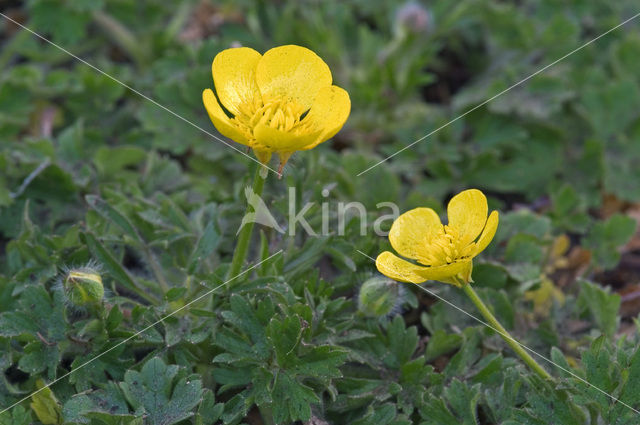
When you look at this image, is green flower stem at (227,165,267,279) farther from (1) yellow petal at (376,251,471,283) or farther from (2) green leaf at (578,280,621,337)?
(2) green leaf at (578,280,621,337)

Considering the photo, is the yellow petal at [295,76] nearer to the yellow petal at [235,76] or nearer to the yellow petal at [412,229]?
the yellow petal at [235,76]

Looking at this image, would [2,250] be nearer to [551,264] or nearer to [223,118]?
[223,118]

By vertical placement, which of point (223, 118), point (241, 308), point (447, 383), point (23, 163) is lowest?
point (447, 383)

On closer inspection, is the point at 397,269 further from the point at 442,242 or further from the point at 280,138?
the point at 280,138

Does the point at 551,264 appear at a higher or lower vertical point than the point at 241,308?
lower

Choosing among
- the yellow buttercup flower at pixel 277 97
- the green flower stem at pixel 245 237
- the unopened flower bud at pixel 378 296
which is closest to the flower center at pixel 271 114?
the yellow buttercup flower at pixel 277 97

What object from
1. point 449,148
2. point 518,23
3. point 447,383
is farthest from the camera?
point 518,23

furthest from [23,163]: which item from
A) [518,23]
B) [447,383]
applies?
[518,23]

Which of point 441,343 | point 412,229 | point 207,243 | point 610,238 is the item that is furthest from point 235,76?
point 610,238
